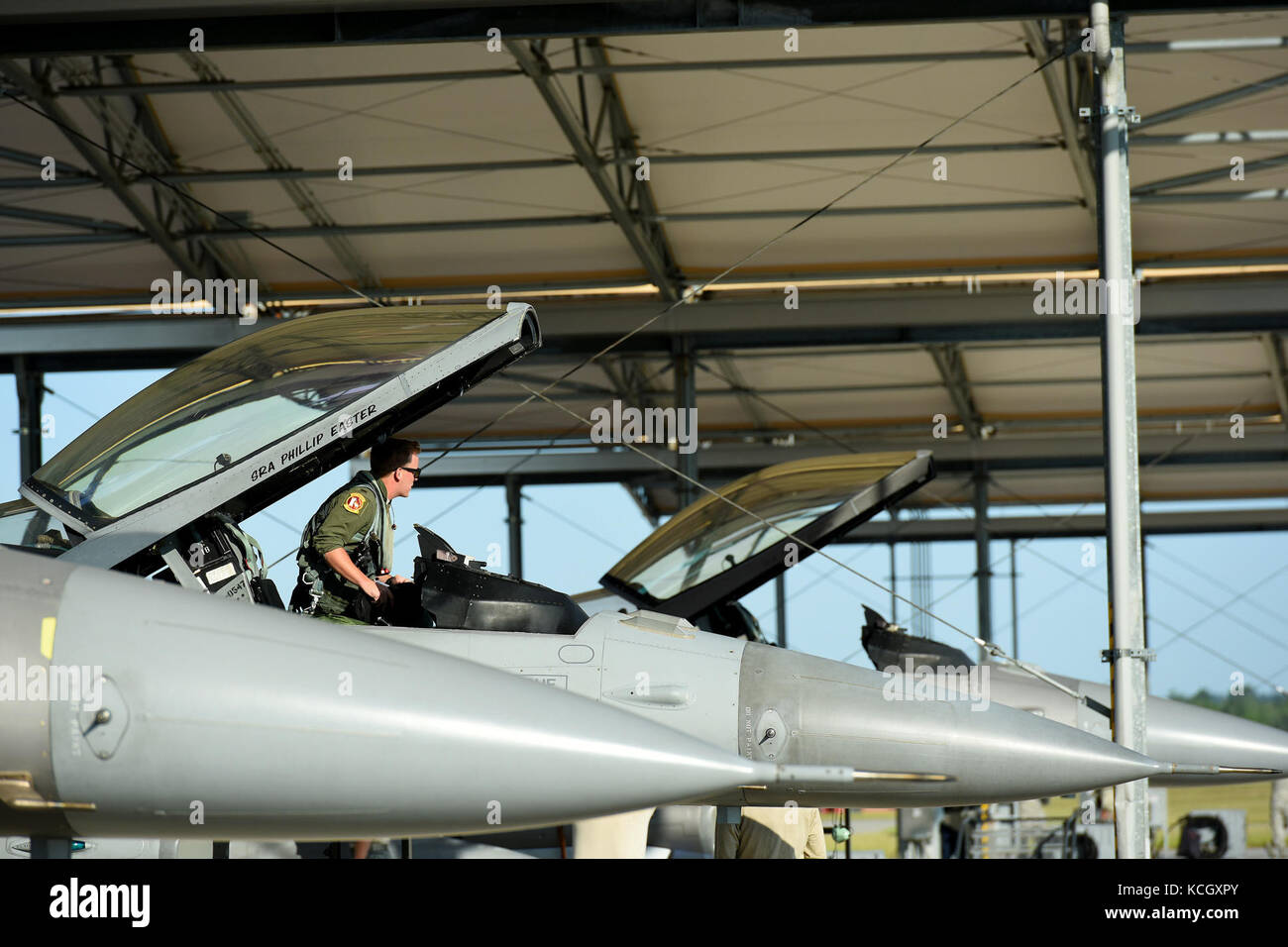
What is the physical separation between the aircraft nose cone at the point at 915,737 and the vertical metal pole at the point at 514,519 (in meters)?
18.1

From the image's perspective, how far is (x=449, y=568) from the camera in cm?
596

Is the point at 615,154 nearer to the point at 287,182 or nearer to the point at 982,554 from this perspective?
the point at 287,182

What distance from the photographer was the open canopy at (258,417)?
520 cm

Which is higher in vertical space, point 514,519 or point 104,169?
point 104,169

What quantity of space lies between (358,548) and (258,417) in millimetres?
959

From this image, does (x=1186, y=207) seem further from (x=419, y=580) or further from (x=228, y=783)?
(x=228, y=783)

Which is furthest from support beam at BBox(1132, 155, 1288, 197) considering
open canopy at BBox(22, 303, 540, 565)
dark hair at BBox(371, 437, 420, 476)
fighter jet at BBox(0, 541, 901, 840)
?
fighter jet at BBox(0, 541, 901, 840)

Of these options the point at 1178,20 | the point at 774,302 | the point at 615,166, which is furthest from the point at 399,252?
the point at 1178,20

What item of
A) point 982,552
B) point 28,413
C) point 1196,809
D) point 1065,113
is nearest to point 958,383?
point 982,552

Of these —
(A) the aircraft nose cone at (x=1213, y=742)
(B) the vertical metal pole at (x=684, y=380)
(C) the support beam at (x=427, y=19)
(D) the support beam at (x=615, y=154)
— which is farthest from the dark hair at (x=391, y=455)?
(B) the vertical metal pole at (x=684, y=380)

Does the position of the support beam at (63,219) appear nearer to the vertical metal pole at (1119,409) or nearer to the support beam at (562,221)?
the support beam at (562,221)

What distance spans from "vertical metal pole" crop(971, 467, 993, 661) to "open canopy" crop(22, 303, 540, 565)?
57.3 ft
